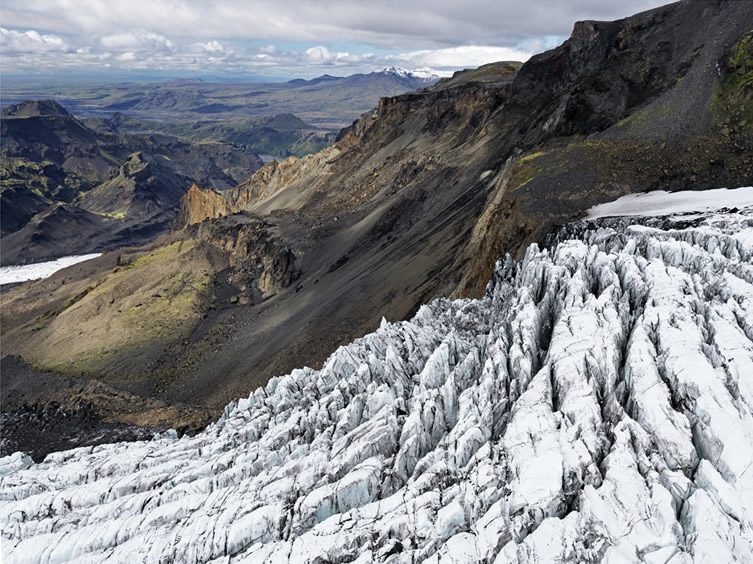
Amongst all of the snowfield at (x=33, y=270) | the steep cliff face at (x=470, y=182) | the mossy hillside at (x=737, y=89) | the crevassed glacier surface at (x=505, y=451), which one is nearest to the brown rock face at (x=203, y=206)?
the steep cliff face at (x=470, y=182)

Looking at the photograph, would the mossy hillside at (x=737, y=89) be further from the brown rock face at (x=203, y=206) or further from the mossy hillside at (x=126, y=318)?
the brown rock face at (x=203, y=206)

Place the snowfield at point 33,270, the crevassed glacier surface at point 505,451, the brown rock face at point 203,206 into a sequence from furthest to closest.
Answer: the snowfield at point 33,270
the brown rock face at point 203,206
the crevassed glacier surface at point 505,451

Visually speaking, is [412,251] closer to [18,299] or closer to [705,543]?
[705,543]

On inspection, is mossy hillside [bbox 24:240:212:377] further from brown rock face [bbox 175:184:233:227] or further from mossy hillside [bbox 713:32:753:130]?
mossy hillside [bbox 713:32:753:130]

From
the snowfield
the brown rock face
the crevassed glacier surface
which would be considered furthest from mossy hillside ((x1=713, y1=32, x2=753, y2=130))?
the snowfield

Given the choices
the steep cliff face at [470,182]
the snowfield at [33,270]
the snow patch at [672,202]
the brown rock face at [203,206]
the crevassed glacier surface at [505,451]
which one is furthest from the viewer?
the snowfield at [33,270]
